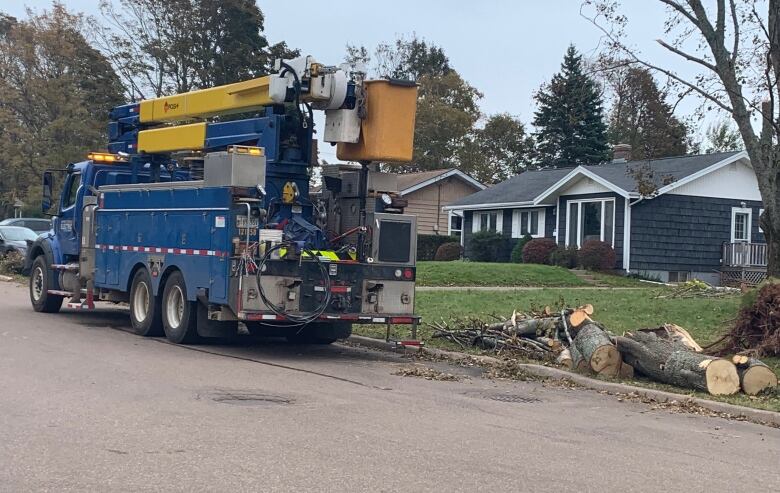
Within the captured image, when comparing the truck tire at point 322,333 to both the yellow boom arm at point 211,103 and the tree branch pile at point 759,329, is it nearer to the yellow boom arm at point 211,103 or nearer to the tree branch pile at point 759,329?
the yellow boom arm at point 211,103

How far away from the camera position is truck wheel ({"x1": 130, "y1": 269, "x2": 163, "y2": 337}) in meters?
15.0

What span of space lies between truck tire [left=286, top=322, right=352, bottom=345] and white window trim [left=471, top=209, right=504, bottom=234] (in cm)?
2508

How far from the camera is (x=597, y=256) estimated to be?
32562 mm

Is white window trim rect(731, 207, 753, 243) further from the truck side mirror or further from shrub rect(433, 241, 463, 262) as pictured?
the truck side mirror

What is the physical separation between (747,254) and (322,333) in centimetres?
2258

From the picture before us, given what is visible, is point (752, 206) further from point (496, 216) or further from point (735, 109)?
point (735, 109)

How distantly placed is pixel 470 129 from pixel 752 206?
1389 inches

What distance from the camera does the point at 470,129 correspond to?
224 feet

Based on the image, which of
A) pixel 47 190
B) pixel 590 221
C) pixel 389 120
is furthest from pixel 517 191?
pixel 389 120

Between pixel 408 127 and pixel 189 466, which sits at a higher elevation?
pixel 408 127

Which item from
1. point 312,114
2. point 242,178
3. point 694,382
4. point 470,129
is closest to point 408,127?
point 312,114

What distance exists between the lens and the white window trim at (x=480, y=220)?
132 ft

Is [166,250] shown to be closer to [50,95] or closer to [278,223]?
[278,223]

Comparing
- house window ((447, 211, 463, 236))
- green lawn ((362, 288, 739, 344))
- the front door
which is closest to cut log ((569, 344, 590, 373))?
green lawn ((362, 288, 739, 344))
